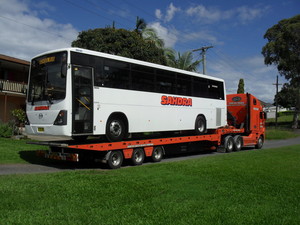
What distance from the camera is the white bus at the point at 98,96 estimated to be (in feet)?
30.6

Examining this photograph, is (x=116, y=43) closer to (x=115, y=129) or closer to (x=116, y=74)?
(x=116, y=74)

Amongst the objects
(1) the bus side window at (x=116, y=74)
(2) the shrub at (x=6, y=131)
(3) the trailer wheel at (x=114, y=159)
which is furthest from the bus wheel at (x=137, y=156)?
(2) the shrub at (x=6, y=131)

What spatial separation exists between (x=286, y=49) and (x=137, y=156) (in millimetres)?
35794

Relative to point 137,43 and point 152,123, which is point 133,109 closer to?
point 152,123

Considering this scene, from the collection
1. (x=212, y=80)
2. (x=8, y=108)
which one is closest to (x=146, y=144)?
(x=212, y=80)

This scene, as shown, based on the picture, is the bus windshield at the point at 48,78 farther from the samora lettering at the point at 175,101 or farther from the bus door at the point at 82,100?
the samora lettering at the point at 175,101

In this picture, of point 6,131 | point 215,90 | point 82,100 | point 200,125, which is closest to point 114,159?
point 82,100

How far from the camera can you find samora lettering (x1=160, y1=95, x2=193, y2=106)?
1287cm

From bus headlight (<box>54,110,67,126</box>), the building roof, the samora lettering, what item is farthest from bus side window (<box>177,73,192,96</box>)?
the building roof

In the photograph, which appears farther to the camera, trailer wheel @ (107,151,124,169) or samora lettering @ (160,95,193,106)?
samora lettering @ (160,95,193,106)

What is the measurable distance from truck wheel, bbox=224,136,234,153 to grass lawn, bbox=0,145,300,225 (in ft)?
26.0

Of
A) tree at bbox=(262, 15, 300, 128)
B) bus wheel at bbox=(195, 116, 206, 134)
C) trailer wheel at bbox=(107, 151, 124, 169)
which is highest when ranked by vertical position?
tree at bbox=(262, 15, 300, 128)

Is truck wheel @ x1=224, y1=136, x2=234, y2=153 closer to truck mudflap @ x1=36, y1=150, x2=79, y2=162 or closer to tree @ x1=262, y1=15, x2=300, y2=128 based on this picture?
truck mudflap @ x1=36, y1=150, x2=79, y2=162

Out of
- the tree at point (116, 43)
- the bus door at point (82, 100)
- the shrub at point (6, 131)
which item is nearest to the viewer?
the bus door at point (82, 100)
